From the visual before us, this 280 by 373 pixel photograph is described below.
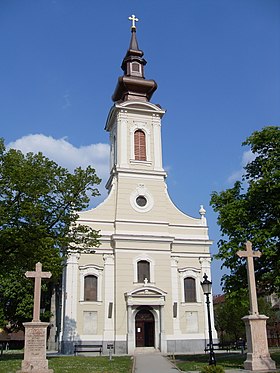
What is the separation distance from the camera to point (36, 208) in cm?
2030

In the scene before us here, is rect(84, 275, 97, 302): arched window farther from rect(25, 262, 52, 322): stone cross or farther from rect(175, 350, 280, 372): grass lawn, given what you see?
rect(25, 262, 52, 322): stone cross

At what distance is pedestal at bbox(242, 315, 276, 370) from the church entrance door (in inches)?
628

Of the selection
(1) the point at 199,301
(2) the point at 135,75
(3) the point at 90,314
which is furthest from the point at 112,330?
(2) the point at 135,75

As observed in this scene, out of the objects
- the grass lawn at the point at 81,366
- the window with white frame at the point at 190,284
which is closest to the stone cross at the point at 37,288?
the grass lawn at the point at 81,366

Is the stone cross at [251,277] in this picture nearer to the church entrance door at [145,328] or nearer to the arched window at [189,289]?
the church entrance door at [145,328]

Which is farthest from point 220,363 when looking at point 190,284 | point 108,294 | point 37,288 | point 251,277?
point 190,284

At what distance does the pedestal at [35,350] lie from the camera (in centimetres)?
1470

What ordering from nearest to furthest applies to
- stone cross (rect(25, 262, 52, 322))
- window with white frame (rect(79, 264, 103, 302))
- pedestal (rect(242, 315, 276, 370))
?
1. pedestal (rect(242, 315, 276, 370))
2. stone cross (rect(25, 262, 52, 322))
3. window with white frame (rect(79, 264, 103, 302))

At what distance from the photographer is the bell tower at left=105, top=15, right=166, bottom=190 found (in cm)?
3469

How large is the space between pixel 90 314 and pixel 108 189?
11155 mm

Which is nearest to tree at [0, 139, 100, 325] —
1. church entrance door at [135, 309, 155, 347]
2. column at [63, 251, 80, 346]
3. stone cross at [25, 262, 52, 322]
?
stone cross at [25, 262, 52, 322]

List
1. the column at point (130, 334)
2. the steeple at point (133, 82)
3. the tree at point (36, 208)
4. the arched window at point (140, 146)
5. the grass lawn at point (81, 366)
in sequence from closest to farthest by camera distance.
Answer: the grass lawn at point (81, 366) < the tree at point (36, 208) < the column at point (130, 334) < the arched window at point (140, 146) < the steeple at point (133, 82)

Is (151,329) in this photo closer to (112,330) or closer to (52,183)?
(112,330)

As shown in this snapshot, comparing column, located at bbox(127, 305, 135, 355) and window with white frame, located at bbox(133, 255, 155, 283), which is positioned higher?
window with white frame, located at bbox(133, 255, 155, 283)
